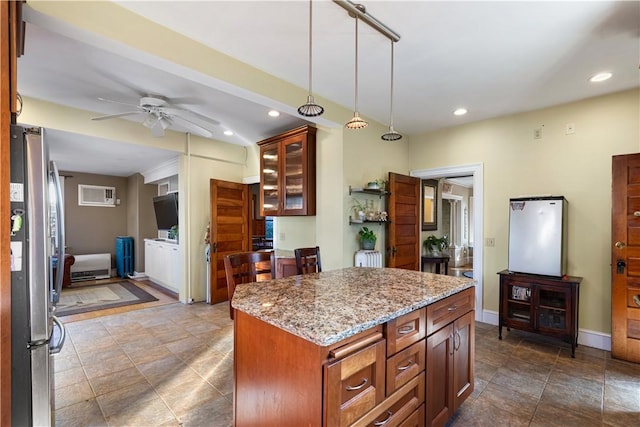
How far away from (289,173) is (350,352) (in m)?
3.18

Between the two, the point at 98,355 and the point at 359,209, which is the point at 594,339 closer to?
the point at 359,209

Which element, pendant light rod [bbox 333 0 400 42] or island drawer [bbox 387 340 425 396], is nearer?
island drawer [bbox 387 340 425 396]

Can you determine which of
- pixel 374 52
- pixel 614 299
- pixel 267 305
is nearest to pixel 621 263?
pixel 614 299

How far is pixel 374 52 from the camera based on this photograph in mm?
2434

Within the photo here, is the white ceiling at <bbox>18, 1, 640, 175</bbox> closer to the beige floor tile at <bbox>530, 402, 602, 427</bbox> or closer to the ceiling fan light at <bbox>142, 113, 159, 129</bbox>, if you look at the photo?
the ceiling fan light at <bbox>142, 113, 159, 129</bbox>

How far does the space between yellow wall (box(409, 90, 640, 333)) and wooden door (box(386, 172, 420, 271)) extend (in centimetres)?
89

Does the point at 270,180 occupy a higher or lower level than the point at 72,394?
higher

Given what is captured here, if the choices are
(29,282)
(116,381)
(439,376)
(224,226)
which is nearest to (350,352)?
(439,376)

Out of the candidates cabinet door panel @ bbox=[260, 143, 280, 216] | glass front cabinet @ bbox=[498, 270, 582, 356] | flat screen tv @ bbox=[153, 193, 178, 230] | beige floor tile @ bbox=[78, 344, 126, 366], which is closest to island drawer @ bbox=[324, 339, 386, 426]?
glass front cabinet @ bbox=[498, 270, 582, 356]

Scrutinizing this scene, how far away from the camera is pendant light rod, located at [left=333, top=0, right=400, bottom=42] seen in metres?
1.88

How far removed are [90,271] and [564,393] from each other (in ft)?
27.8

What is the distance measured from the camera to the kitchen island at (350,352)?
1152 millimetres

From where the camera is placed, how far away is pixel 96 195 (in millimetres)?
7512

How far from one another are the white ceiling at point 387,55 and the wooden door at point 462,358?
2.04 meters
